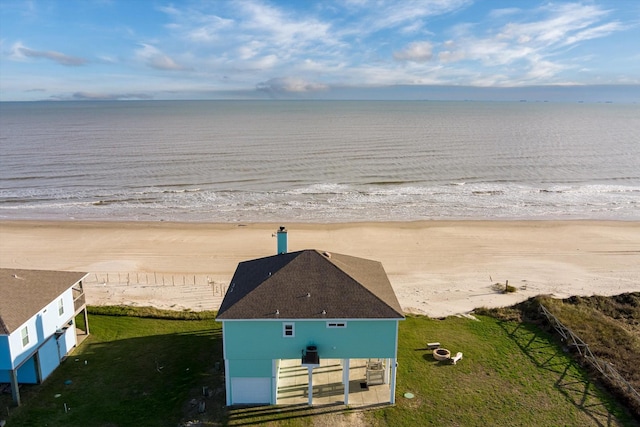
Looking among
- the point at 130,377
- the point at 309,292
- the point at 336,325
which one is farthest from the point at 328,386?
the point at 130,377

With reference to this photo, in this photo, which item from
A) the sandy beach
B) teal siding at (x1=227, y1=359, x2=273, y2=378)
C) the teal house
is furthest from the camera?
the sandy beach

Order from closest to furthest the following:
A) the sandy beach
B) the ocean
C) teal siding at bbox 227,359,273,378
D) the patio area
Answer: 1. teal siding at bbox 227,359,273,378
2. the patio area
3. the sandy beach
4. the ocean

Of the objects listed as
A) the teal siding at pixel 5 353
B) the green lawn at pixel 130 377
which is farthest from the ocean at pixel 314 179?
the teal siding at pixel 5 353

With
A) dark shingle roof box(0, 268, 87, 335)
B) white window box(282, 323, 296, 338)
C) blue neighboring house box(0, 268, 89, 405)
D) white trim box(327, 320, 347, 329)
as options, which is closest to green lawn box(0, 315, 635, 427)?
blue neighboring house box(0, 268, 89, 405)

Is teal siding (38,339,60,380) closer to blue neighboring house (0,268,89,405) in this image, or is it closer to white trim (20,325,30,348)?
blue neighboring house (0,268,89,405)

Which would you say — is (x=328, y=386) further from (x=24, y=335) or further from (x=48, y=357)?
(x=24, y=335)

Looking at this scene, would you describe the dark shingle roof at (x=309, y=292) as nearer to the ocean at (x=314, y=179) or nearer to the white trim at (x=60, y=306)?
the white trim at (x=60, y=306)
